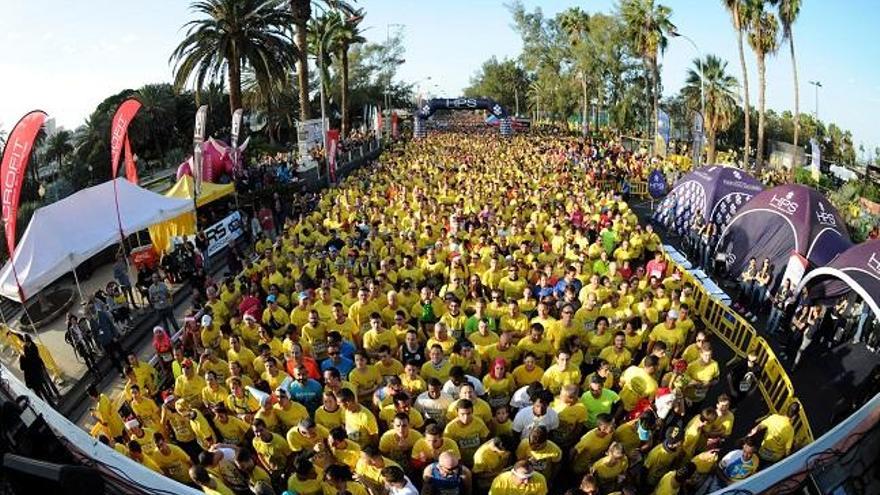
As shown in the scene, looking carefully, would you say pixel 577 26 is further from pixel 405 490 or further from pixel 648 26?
pixel 405 490

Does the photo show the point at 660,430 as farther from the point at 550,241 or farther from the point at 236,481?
the point at 550,241

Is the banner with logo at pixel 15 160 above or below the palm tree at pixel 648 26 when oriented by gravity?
below

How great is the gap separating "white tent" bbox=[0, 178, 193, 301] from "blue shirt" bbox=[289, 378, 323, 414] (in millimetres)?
6145

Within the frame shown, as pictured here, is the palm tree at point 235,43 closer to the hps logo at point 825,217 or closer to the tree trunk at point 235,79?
the tree trunk at point 235,79

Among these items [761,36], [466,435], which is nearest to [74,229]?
[466,435]

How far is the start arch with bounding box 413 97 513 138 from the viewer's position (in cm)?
5256

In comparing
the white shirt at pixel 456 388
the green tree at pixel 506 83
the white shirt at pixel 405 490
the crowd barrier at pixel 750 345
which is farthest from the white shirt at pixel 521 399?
the green tree at pixel 506 83

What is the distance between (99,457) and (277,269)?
676 centimetres

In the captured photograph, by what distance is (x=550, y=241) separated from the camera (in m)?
13.6

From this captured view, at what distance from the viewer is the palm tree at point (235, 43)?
24.3m

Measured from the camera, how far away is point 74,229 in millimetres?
11969

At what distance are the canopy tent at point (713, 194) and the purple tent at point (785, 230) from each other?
4.49 ft

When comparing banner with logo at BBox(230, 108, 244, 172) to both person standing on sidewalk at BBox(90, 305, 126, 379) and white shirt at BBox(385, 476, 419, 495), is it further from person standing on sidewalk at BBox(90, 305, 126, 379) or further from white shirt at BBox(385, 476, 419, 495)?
white shirt at BBox(385, 476, 419, 495)

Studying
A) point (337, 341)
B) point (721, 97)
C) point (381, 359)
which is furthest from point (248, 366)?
point (721, 97)
